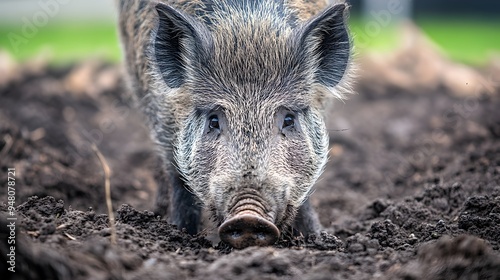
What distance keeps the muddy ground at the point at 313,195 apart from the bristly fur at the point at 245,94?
45 cm

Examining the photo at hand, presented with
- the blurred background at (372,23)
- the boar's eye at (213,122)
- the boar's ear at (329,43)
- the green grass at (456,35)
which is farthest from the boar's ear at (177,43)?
the blurred background at (372,23)

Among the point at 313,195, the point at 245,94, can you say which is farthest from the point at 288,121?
the point at 313,195

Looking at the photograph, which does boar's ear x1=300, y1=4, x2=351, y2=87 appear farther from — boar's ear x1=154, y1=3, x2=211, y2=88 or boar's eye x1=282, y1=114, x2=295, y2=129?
boar's ear x1=154, y1=3, x2=211, y2=88

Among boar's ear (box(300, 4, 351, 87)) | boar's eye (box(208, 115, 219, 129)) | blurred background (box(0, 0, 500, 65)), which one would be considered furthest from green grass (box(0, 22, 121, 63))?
boar's eye (box(208, 115, 219, 129))

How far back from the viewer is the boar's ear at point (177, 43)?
5590 millimetres

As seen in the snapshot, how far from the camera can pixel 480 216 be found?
16.8 ft

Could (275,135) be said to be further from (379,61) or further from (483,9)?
(483,9)

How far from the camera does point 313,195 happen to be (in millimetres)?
7988

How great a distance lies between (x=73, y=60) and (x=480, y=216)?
10570 mm

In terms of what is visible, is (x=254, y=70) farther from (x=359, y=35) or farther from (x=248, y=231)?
(x=359, y=35)

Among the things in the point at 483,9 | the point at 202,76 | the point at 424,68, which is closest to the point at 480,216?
the point at 202,76

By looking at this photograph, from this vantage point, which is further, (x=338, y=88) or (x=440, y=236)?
(x=338, y=88)

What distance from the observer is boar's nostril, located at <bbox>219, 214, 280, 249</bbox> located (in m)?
4.34

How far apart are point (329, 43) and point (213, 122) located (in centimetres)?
127
